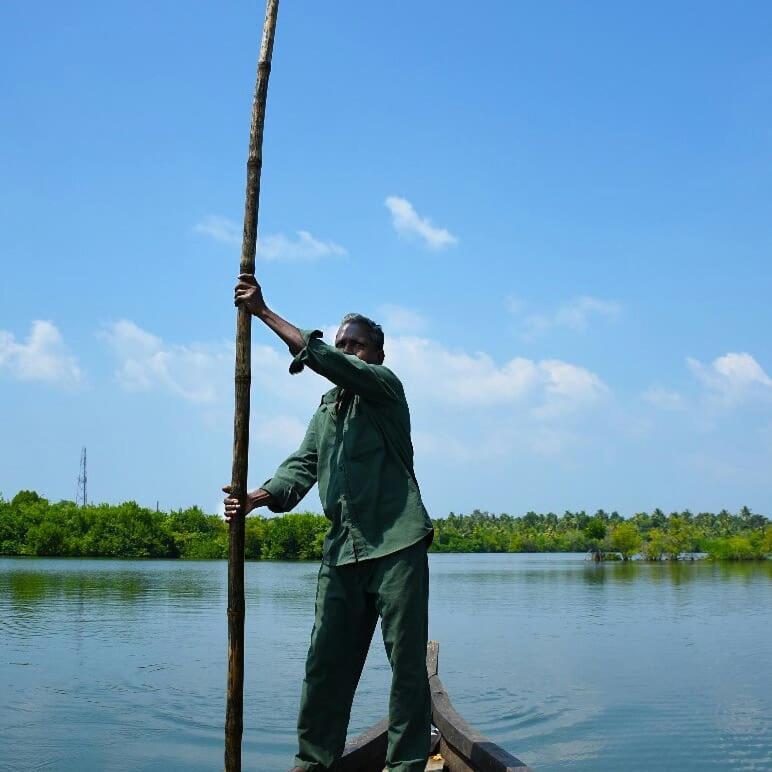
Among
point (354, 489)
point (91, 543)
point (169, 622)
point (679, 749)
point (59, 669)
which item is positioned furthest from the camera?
point (91, 543)

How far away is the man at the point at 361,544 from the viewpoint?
146 inches

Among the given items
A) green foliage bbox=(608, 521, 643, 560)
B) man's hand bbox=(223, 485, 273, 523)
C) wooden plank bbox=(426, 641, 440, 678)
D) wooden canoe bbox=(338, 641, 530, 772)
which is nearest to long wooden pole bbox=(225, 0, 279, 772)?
man's hand bbox=(223, 485, 273, 523)

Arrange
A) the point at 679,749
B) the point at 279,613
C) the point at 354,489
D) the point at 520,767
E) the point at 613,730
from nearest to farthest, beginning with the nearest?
the point at 354,489 → the point at 520,767 → the point at 679,749 → the point at 613,730 → the point at 279,613

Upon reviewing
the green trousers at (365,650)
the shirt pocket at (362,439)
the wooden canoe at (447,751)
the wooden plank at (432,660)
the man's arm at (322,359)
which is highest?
the man's arm at (322,359)

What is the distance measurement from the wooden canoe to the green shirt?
119cm

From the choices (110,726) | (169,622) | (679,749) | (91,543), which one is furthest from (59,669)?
(91,543)

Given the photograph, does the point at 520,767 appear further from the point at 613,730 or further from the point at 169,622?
the point at 169,622

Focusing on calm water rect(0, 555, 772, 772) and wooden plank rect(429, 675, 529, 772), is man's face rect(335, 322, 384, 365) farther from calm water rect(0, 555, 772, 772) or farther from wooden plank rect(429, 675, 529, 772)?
calm water rect(0, 555, 772, 772)

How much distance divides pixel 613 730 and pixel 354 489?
31.6 ft

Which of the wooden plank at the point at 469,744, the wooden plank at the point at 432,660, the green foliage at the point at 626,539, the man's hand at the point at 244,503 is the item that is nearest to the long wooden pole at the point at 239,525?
the man's hand at the point at 244,503

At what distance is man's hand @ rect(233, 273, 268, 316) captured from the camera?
3.75m

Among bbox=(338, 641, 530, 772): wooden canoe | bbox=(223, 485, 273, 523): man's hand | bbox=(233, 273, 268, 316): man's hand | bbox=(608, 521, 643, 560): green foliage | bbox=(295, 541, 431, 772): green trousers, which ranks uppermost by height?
bbox=(233, 273, 268, 316): man's hand

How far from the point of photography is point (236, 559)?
3881 millimetres

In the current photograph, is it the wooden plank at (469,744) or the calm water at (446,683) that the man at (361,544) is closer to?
the wooden plank at (469,744)
